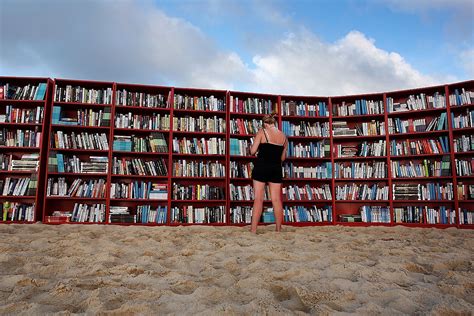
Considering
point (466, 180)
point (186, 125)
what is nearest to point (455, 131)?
point (466, 180)

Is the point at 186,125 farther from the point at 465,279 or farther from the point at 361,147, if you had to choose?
the point at 465,279

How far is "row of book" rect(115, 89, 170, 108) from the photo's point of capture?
5284mm

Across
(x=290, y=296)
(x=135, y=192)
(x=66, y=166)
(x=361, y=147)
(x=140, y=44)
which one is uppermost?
(x=140, y=44)

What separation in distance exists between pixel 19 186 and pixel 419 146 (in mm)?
6248

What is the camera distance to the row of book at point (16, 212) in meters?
4.81

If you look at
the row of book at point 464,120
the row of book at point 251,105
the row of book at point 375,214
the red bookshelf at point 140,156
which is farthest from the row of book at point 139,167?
the row of book at point 464,120

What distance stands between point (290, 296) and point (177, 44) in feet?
19.2

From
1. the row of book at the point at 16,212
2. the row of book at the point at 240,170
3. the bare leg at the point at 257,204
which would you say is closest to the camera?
the bare leg at the point at 257,204

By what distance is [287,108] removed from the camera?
5.81m

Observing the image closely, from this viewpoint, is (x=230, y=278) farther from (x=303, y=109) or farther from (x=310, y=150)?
(x=303, y=109)

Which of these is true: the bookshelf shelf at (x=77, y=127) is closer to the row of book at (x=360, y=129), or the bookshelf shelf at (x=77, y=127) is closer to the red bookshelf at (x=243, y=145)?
the red bookshelf at (x=243, y=145)

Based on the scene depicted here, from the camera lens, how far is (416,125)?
5.46 meters

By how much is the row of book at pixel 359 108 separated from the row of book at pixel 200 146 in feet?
6.97

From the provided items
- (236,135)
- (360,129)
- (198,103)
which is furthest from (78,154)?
(360,129)
